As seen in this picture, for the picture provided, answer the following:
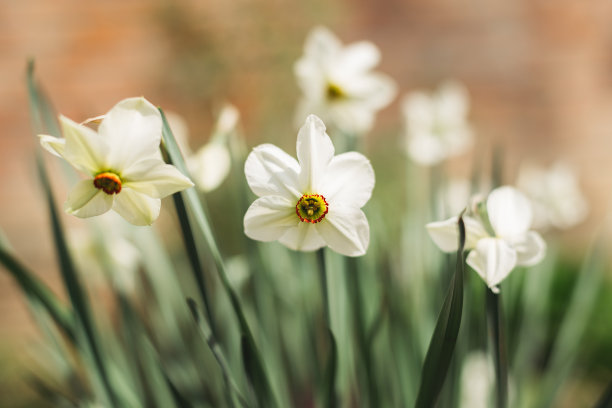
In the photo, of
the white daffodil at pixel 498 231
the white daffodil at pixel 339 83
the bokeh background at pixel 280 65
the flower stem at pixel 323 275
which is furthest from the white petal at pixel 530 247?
the bokeh background at pixel 280 65

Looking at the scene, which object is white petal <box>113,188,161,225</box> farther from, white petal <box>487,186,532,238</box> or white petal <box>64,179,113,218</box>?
white petal <box>487,186,532,238</box>

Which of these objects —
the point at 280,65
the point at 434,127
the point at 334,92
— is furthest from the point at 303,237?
the point at 280,65

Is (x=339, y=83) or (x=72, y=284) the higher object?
(x=339, y=83)

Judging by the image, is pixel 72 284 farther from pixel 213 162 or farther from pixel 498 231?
pixel 498 231

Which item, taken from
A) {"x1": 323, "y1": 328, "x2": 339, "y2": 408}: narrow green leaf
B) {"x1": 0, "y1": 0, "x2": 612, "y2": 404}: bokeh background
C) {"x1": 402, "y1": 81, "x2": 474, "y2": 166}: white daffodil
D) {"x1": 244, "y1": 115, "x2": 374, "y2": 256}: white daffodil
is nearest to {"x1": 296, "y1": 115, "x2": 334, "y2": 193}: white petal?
{"x1": 244, "y1": 115, "x2": 374, "y2": 256}: white daffodil

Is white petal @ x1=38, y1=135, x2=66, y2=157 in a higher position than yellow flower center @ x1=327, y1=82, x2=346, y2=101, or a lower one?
lower

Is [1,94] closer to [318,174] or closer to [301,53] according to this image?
[301,53]

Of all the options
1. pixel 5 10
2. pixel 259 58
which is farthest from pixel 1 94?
pixel 259 58
